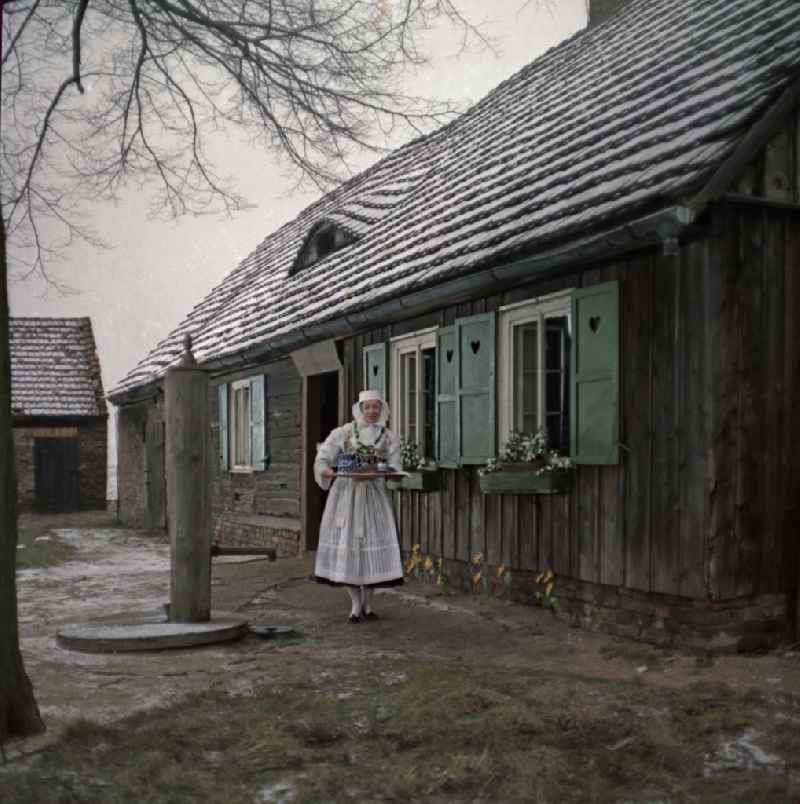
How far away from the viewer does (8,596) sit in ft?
16.3

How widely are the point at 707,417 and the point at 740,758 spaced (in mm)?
2529

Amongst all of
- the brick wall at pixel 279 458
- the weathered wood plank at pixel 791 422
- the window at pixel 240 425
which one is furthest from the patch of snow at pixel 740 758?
the window at pixel 240 425

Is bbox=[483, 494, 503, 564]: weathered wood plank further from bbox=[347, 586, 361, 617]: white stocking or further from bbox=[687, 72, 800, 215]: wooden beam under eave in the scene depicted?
bbox=[687, 72, 800, 215]: wooden beam under eave

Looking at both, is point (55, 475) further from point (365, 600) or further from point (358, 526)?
point (358, 526)

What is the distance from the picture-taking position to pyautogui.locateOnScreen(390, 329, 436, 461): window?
1038cm

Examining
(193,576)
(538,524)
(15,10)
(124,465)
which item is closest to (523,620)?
(538,524)

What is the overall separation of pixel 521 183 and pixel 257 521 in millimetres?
7294

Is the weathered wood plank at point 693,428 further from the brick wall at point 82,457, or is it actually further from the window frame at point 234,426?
the brick wall at point 82,457

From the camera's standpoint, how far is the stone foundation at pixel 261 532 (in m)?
14.0

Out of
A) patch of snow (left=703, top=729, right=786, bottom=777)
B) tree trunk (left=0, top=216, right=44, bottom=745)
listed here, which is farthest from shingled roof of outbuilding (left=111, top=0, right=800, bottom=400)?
tree trunk (left=0, top=216, right=44, bottom=745)

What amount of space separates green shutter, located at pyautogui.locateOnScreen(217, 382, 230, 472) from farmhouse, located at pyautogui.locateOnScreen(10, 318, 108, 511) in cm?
990

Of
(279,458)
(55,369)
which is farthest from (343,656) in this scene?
(55,369)

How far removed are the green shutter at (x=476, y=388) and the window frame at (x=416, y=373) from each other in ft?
2.27

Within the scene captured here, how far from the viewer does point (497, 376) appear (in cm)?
891
